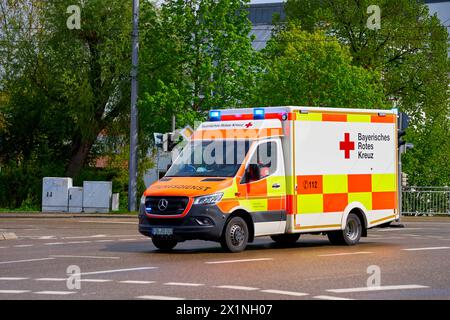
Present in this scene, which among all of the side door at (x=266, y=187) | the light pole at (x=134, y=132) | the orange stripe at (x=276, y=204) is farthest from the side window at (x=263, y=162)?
the light pole at (x=134, y=132)

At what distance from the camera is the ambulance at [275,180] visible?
761 inches

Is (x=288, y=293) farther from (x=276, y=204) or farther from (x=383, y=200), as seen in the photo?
(x=383, y=200)

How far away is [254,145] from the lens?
2016cm

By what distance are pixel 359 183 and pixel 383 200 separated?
3.33 ft

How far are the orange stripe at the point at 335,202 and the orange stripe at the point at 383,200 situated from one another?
105 centimetres

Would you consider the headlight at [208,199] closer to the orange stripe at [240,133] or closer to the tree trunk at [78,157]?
the orange stripe at [240,133]

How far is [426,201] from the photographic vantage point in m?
44.4

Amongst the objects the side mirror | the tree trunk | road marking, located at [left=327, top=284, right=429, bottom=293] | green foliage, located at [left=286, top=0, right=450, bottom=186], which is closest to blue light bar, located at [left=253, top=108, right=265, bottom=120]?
the side mirror

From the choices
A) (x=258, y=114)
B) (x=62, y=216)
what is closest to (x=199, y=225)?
(x=258, y=114)

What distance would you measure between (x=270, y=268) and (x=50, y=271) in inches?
132

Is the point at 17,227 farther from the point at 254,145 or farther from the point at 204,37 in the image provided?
the point at 204,37

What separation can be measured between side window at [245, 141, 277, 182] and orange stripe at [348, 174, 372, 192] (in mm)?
2224

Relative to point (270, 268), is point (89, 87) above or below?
above
